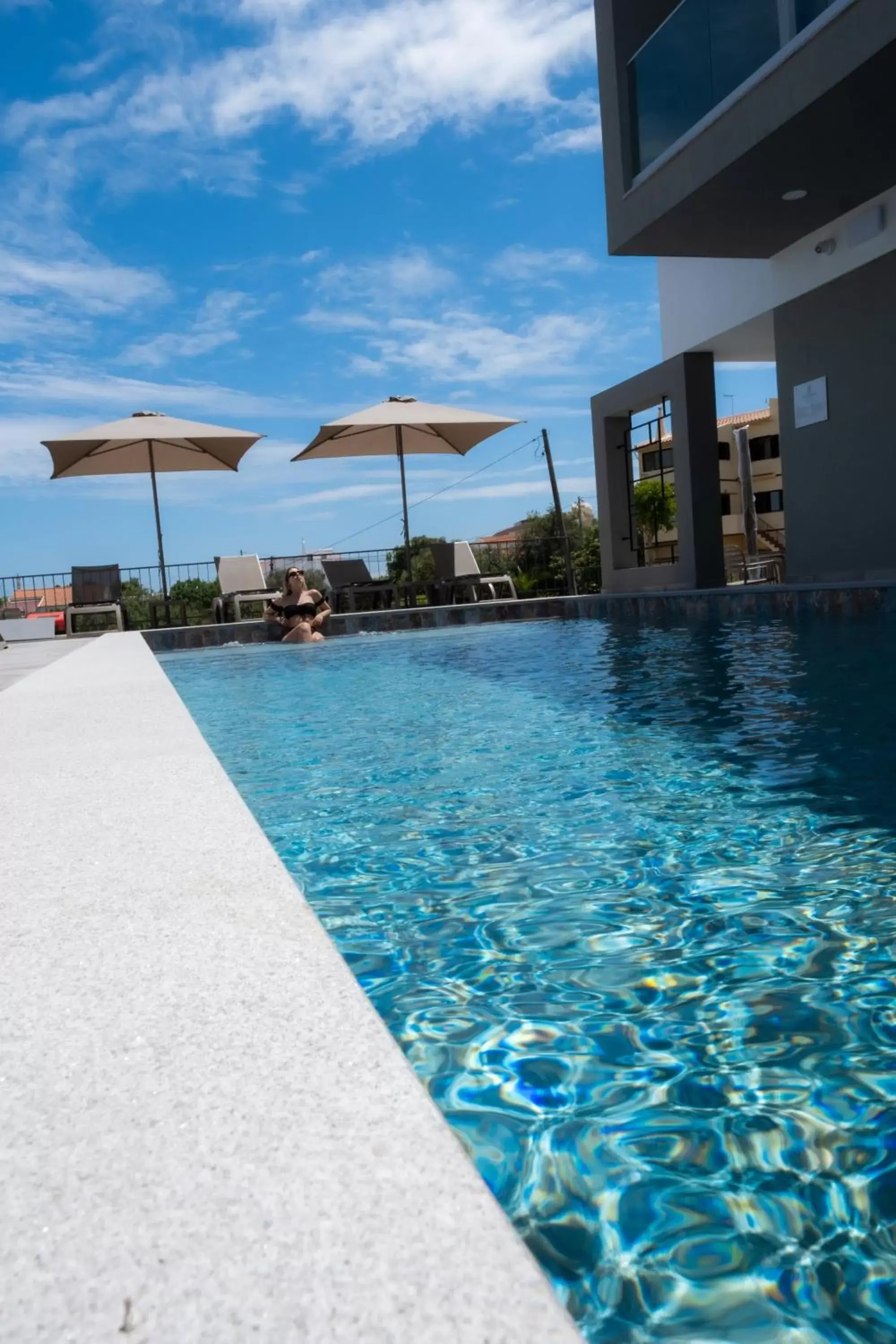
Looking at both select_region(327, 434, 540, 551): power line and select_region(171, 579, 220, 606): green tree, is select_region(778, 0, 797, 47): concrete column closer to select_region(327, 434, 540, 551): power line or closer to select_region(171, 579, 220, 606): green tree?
select_region(327, 434, 540, 551): power line

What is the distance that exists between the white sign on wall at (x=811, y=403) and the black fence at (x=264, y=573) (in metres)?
5.78

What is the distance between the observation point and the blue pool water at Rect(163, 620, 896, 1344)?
125cm

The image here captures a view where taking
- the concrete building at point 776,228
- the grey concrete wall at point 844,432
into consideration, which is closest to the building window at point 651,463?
the concrete building at point 776,228

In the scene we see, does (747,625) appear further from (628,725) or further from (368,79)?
(368,79)

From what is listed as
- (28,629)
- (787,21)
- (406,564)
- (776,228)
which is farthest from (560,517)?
(787,21)

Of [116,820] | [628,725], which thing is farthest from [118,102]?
Result: [116,820]

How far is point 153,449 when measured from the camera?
14852 millimetres

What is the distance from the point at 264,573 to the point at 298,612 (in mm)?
4769

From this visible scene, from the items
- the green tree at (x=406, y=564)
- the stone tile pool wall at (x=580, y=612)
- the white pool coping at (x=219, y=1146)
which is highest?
the green tree at (x=406, y=564)

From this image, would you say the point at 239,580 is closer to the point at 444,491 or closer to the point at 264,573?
the point at 264,573

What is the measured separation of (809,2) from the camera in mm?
7398

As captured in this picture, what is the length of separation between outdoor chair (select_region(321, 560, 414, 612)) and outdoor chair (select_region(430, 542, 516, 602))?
674 millimetres

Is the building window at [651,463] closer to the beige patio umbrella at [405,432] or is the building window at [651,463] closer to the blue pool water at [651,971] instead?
the beige patio umbrella at [405,432]

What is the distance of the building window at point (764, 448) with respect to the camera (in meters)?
45.0
